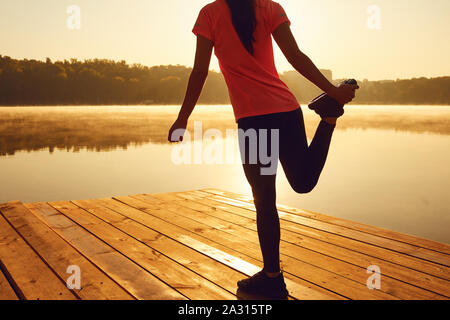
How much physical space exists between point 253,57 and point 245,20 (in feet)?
0.53

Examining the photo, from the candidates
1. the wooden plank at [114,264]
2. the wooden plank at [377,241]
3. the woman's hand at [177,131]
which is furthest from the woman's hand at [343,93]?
the wooden plank at [377,241]

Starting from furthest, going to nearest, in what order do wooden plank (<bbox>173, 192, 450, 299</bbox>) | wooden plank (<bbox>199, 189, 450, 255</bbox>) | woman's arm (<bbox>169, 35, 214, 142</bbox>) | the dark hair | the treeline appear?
the treeline, wooden plank (<bbox>199, 189, 450, 255</bbox>), wooden plank (<bbox>173, 192, 450, 299</bbox>), woman's arm (<bbox>169, 35, 214, 142</bbox>), the dark hair

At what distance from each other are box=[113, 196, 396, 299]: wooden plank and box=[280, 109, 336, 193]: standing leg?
68 centimetres

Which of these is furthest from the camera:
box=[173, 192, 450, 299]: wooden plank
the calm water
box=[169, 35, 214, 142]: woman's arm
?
the calm water

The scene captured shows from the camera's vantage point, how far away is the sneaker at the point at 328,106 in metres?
1.97

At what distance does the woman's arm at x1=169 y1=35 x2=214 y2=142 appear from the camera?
1908 mm

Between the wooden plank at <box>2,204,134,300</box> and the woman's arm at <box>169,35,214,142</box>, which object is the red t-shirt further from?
the wooden plank at <box>2,204,134,300</box>

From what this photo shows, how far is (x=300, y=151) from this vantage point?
1.90 m

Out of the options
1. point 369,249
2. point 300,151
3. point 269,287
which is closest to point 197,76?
point 300,151

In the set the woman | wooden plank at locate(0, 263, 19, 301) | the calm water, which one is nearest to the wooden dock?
wooden plank at locate(0, 263, 19, 301)

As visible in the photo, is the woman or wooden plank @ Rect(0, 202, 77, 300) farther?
wooden plank @ Rect(0, 202, 77, 300)

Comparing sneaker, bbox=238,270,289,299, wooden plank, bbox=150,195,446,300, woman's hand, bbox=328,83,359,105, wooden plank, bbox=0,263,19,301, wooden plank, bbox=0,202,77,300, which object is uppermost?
woman's hand, bbox=328,83,359,105
